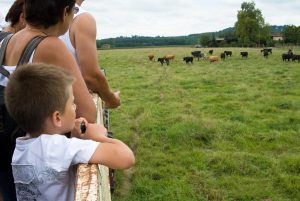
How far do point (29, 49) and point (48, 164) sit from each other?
562 mm

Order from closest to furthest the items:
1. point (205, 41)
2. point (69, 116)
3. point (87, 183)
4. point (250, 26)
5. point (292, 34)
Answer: point (87, 183) → point (69, 116) → point (250, 26) → point (292, 34) → point (205, 41)

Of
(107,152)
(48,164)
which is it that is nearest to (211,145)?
(107,152)

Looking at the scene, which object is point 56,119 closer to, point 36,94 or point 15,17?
point 36,94

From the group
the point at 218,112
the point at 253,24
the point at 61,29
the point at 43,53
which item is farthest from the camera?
the point at 253,24

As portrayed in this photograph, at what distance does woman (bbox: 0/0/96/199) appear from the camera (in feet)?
5.94

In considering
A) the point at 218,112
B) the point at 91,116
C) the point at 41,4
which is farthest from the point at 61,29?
the point at 218,112

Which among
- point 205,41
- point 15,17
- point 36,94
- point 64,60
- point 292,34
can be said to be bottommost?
point 36,94

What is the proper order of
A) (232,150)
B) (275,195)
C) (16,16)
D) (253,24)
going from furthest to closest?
(253,24) → (232,150) → (275,195) → (16,16)

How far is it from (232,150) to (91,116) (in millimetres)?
4506

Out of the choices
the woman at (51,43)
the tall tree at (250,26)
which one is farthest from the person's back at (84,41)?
the tall tree at (250,26)

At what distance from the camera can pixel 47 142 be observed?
5.08 feet

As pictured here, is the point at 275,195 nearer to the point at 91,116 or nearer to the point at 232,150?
the point at 232,150

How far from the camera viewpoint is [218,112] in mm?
8953

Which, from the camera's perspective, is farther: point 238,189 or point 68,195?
point 238,189
